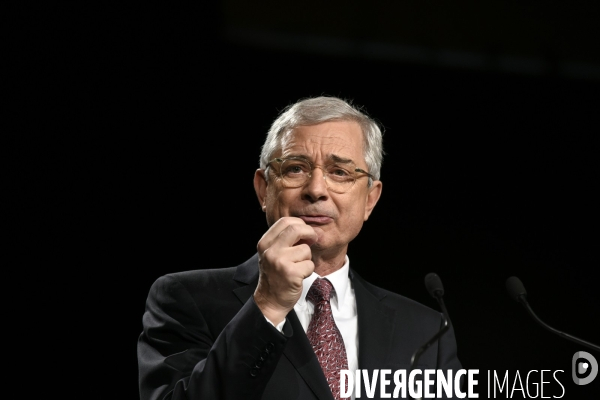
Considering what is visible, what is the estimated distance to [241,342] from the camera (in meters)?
1.46

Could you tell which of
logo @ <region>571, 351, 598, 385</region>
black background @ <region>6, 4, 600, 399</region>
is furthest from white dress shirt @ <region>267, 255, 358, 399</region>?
black background @ <region>6, 4, 600, 399</region>

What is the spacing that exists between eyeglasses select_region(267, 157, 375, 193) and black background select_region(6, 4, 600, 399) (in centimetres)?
122

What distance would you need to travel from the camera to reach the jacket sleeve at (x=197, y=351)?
1.46 m

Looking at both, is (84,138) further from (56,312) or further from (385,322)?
(385,322)

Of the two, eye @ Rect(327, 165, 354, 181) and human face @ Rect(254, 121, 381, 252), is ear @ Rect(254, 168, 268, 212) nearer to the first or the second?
human face @ Rect(254, 121, 381, 252)

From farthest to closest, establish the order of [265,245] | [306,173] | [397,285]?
[397,285]
[306,173]
[265,245]

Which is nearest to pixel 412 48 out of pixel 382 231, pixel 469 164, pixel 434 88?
pixel 434 88

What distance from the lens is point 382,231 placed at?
10.6 feet

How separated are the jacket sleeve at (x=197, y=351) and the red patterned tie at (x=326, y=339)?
0.24 m

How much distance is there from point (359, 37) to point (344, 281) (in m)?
1.57

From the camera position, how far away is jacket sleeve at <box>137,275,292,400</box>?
146 centimetres

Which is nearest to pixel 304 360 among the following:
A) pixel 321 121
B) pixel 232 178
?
pixel 321 121

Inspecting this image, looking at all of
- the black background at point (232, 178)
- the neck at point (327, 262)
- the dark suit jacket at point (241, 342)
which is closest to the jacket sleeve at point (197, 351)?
the dark suit jacket at point (241, 342)

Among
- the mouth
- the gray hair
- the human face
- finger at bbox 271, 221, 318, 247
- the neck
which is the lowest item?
finger at bbox 271, 221, 318, 247
